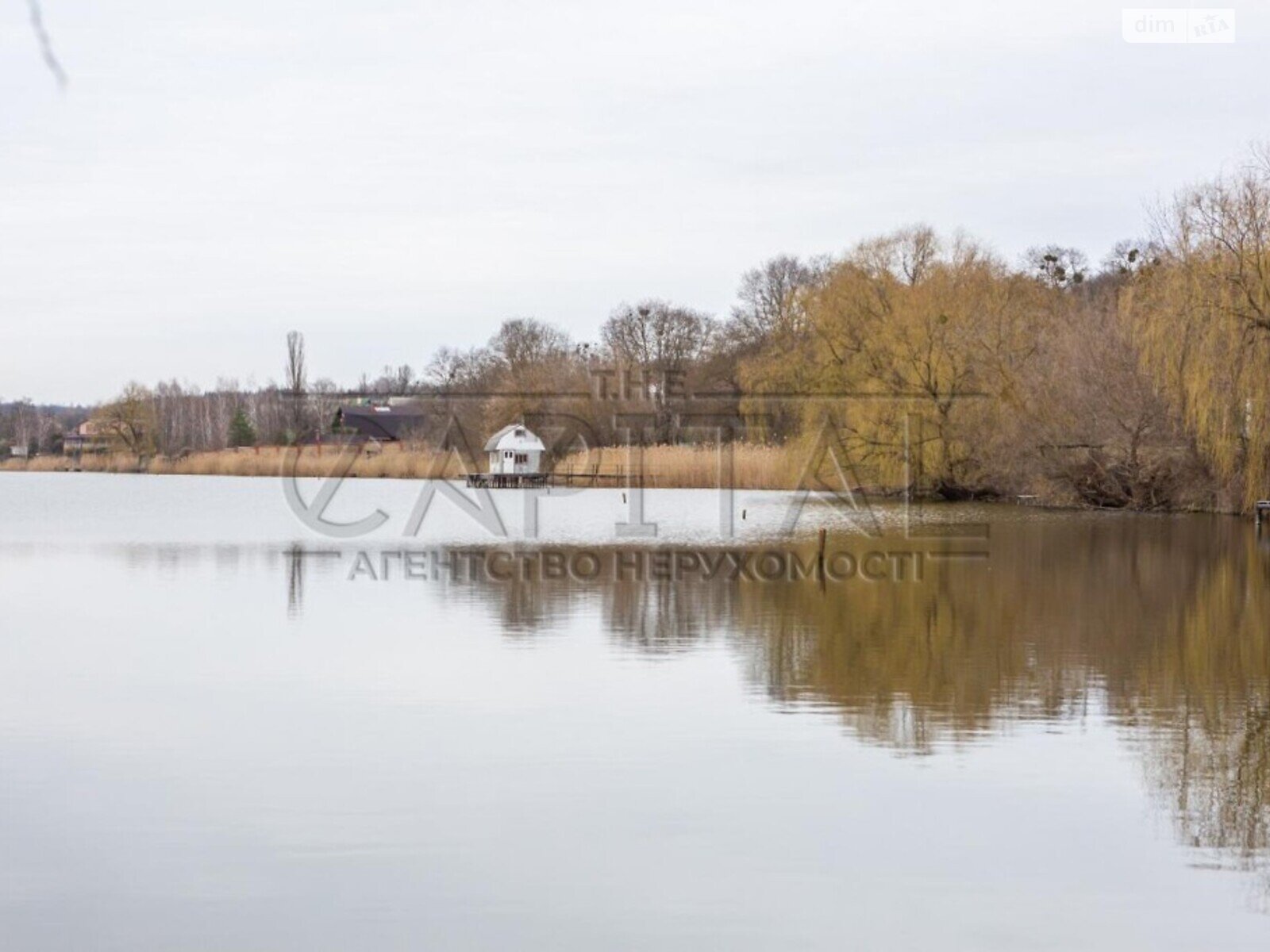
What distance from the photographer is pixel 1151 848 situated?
28.6ft

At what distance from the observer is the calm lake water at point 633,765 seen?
762 cm

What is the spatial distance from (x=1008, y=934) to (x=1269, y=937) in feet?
3.79

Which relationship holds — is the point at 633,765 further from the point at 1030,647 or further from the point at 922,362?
the point at 922,362

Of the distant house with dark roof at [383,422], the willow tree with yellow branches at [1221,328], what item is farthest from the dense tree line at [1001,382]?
the distant house with dark roof at [383,422]

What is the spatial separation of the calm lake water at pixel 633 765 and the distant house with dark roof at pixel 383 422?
66696mm

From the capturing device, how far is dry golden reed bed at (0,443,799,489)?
52.4 meters

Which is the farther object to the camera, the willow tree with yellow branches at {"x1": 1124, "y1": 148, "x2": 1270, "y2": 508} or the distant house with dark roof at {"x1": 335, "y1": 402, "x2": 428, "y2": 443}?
the distant house with dark roof at {"x1": 335, "y1": 402, "x2": 428, "y2": 443}

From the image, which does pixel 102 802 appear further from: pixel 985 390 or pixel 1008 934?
pixel 985 390

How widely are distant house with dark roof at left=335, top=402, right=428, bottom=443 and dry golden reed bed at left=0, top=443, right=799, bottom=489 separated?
3446 mm

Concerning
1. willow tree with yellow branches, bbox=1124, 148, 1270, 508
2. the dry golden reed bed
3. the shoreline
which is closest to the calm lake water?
willow tree with yellow branches, bbox=1124, 148, 1270, 508

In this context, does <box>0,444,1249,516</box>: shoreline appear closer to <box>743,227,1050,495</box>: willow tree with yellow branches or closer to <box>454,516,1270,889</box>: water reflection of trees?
<box>743,227,1050,495</box>: willow tree with yellow branches

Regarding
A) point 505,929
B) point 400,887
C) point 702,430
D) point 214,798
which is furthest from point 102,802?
point 702,430

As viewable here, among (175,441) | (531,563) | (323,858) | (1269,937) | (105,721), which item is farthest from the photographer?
(175,441)

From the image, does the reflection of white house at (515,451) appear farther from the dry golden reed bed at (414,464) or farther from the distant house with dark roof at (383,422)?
the distant house with dark roof at (383,422)
